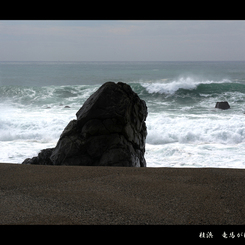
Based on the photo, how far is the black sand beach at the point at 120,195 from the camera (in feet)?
5.70

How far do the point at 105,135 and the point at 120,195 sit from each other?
295cm

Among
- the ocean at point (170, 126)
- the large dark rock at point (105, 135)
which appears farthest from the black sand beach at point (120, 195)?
the ocean at point (170, 126)

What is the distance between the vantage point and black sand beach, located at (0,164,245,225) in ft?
5.70

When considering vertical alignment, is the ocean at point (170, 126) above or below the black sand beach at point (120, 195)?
Answer: below

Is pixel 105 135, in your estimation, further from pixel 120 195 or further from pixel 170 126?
pixel 170 126

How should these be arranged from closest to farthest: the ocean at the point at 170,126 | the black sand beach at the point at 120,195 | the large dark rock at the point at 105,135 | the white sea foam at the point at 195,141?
1. the black sand beach at the point at 120,195
2. the large dark rock at the point at 105,135
3. the white sea foam at the point at 195,141
4. the ocean at the point at 170,126

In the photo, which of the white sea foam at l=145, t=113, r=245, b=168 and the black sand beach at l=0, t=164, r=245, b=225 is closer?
the black sand beach at l=0, t=164, r=245, b=225

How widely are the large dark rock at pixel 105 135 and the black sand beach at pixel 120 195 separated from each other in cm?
219

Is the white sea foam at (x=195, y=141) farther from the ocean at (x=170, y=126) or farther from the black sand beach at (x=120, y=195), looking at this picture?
the black sand beach at (x=120, y=195)

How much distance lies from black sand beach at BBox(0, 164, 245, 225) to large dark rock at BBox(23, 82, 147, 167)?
2187 millimetres

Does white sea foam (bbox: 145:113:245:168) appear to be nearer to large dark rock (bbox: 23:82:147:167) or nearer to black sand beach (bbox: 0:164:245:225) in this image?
large dark rock (bbox: 23:82:147:167)

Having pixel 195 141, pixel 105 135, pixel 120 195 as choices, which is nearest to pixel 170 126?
pixel 195 141

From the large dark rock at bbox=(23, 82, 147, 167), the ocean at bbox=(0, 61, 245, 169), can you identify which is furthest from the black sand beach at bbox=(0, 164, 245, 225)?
the ocean at bbox=(0, 61, 245, 169)
